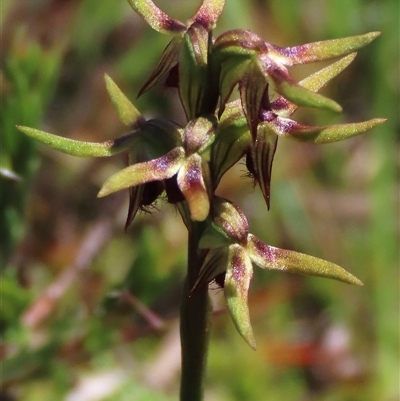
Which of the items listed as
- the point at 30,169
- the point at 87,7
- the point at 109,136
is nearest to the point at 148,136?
the point at 30,169

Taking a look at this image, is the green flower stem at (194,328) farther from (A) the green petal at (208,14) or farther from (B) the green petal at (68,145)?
(A) the green petal at (208,14)

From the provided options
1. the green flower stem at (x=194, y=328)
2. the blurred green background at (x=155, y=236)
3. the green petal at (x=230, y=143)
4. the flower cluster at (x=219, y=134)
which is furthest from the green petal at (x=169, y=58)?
the blurred green background at (x=155, y=236)

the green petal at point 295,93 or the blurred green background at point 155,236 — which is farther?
the blurred green background at point 155,236

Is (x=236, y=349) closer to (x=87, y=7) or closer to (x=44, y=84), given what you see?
(x=44, y=84)

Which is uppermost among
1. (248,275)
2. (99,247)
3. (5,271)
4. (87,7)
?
(87,7)

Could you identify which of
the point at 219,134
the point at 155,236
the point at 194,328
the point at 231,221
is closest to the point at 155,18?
the point at 219,134
